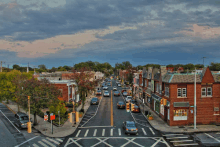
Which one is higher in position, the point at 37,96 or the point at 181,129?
the point at 37,96

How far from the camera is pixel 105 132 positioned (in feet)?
95.7

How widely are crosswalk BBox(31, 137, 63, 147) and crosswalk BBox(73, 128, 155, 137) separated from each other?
122 inches

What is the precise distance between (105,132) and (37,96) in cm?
1234

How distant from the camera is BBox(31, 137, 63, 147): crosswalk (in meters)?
24.0

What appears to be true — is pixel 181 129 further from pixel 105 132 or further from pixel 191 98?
pixel 105 132

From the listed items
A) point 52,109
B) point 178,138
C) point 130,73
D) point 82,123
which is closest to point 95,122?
point 82,123

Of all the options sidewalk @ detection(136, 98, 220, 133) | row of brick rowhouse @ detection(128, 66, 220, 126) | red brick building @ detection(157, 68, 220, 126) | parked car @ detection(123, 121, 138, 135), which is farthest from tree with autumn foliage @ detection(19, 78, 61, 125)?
red brick building @ detection(157, 68, 220, 126)

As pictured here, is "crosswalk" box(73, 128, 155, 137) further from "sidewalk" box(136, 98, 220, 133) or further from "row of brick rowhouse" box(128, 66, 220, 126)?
"row of brick rowhouse" box(128, 66, 220, 126)

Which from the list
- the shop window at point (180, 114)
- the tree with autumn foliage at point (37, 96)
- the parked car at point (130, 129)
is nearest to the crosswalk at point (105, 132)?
the parked car at point (130, 129)

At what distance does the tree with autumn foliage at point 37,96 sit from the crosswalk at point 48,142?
6.56 meters

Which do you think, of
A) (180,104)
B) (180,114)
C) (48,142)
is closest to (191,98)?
(180,104)

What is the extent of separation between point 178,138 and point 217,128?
29.2 feet

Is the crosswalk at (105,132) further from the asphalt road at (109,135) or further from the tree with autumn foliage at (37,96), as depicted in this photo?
the tree with autumn foliage at (37,96)

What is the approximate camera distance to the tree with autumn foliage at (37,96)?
102 ft
